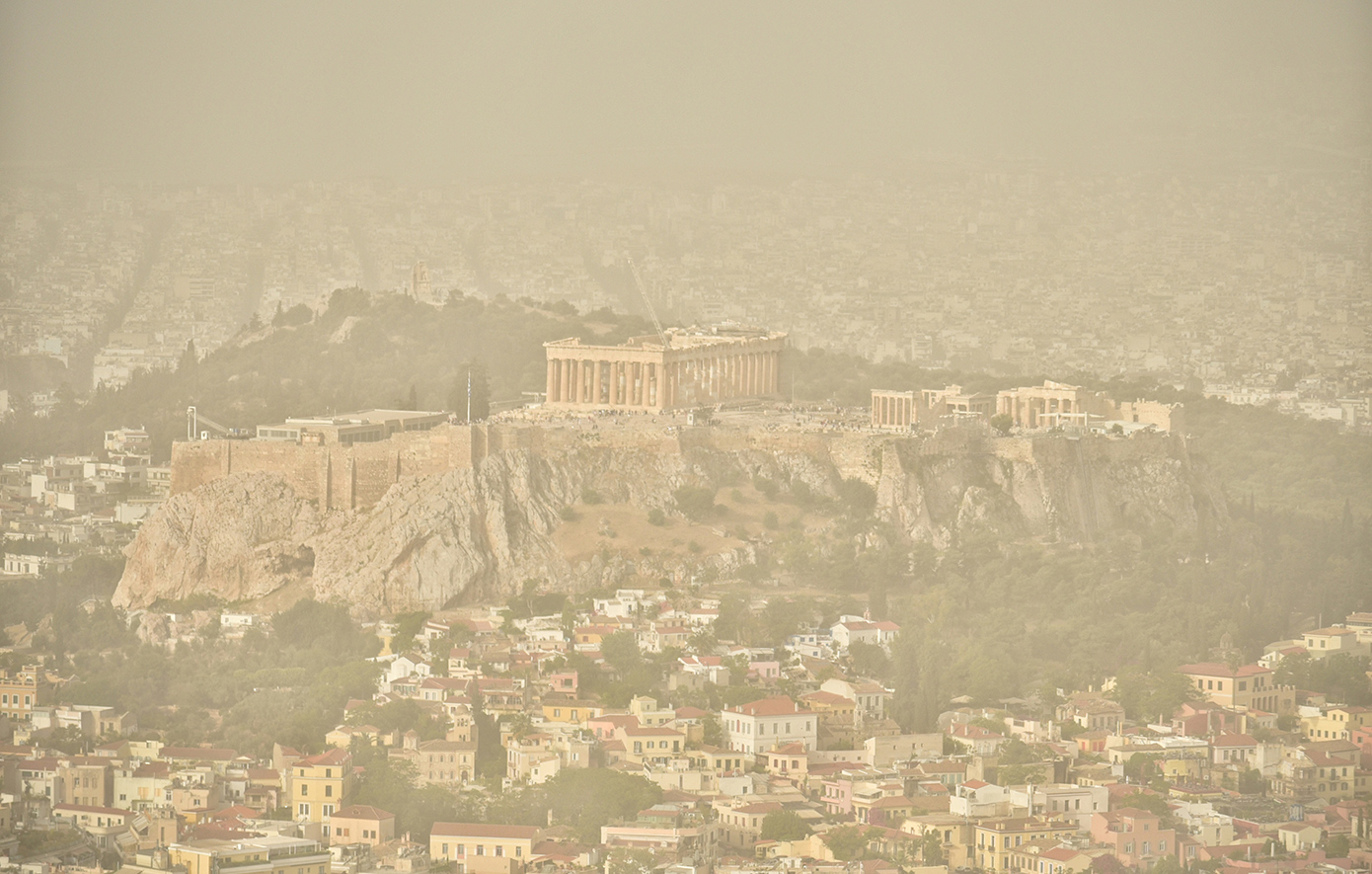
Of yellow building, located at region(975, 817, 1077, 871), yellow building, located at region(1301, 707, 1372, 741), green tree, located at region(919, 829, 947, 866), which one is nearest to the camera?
green tree, located at region(919, 829, 947, 866)

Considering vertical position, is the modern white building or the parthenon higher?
the parthenon

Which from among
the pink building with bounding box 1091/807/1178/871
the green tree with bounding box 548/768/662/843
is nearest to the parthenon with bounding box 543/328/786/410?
the green tree with bounding box 548/768/662/843

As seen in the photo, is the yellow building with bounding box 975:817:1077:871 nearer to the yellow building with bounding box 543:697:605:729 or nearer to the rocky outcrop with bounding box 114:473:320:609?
the yellow building with bounding box 543:697:605:729

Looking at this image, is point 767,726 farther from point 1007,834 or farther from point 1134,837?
point 1134,837

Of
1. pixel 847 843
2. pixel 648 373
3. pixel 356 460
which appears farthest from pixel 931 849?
pixel 648 373

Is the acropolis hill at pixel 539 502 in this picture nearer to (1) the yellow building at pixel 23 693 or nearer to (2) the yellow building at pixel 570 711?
(1) the yellow building at pixel 23 693

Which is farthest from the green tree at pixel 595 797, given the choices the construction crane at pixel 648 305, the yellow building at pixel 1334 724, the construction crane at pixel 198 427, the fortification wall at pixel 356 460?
the construction crane at pixel 648 305

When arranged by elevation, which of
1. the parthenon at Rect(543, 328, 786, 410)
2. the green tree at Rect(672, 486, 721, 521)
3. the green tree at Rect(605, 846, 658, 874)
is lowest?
the green tree at Rect(605, 846, 658, 874)

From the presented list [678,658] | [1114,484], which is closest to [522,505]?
[678,658]
